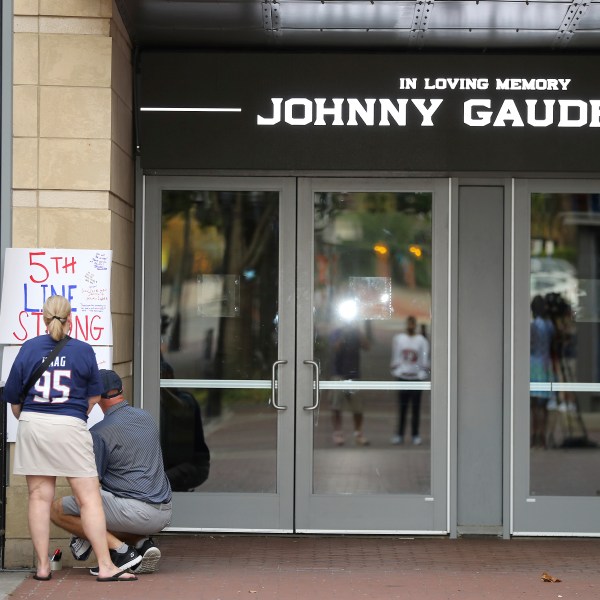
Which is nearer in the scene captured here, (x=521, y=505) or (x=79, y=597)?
(x=79, y=597)

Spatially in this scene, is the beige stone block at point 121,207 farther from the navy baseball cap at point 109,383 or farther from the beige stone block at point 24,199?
the navy baseball cap at point 109,383

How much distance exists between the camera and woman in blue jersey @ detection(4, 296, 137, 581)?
265 inches

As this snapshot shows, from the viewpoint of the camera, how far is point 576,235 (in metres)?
8.70

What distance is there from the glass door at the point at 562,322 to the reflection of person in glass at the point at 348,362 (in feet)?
3.96

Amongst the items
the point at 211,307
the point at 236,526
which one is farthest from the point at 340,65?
the point at 236,526

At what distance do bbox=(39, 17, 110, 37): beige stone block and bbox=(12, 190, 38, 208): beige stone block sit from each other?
1.08m

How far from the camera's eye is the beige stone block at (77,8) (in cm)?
760

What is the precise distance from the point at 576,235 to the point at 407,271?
1301mm

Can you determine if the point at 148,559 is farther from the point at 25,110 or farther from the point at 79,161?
the point at 25,110

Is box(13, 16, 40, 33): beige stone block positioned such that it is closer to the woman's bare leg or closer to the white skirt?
the white skirt

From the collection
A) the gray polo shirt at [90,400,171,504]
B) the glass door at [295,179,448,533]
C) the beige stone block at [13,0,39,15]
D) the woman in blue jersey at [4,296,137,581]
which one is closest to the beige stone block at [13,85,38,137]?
the beige stone block at [13,0,39,15]

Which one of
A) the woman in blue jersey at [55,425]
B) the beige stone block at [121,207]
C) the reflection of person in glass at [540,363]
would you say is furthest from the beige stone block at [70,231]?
the reflection of person in glass at [540,363]

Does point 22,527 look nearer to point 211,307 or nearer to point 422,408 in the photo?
point 211,307

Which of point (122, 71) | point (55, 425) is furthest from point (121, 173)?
point (55, 425)
